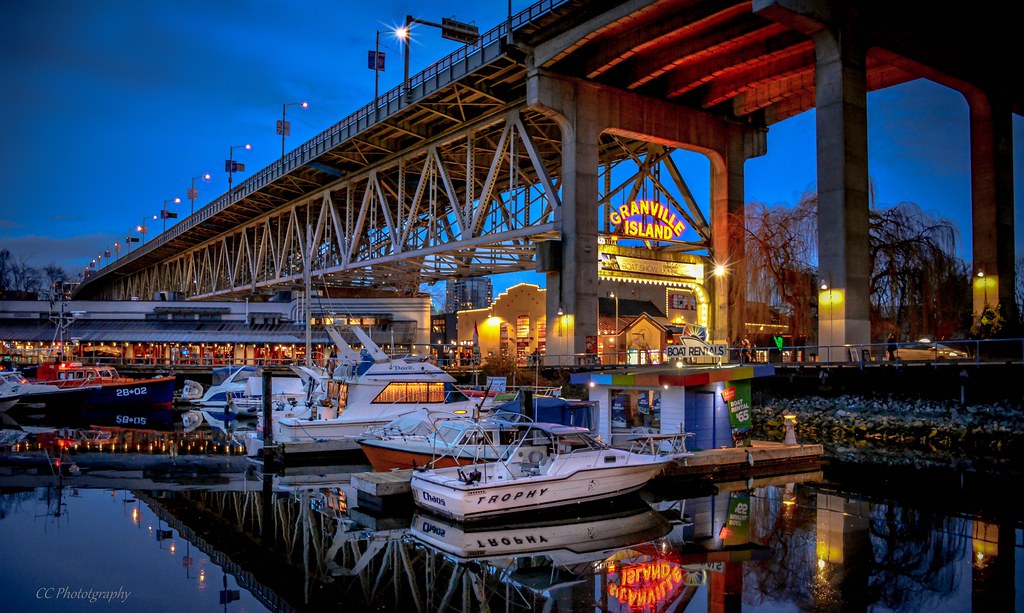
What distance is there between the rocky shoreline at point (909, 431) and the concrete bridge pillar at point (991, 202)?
642 inches

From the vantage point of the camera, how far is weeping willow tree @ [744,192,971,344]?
132 ft

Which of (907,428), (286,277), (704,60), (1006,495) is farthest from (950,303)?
(286,277)

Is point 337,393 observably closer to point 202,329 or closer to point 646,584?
point 646,584

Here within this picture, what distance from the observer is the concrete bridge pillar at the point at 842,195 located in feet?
112

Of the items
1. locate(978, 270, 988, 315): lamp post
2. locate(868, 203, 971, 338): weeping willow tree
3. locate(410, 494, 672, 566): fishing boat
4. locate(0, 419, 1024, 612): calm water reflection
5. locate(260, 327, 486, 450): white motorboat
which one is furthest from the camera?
locate(978, 270, 988, 315): lamp post

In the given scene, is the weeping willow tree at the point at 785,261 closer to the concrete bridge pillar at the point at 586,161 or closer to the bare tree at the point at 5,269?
the concrete bridge pillar at the point at 586,161

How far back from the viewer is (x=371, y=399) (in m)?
31.2

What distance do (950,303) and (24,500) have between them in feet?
134

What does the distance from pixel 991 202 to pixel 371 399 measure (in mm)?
36089

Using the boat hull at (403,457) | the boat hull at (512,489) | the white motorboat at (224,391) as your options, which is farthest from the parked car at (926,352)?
the white motorboat at (224,391)

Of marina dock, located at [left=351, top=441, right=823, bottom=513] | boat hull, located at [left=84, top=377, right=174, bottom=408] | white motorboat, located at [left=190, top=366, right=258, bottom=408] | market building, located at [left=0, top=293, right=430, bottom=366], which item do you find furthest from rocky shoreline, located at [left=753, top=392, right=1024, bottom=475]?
market building, located at [left=0, top=293, right=430, bottom=366]

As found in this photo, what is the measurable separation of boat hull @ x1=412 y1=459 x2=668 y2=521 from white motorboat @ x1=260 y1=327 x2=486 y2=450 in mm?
11170

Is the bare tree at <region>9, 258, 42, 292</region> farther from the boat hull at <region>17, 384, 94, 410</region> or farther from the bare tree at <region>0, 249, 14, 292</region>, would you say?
the boat hull at <region>17, 384, 94, 410</region>

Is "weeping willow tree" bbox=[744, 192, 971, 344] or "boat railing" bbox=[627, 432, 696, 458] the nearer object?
"boat railing" bbox=[627, 432, 696, 458]
